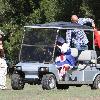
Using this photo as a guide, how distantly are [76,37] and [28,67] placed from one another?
2179 millimetres

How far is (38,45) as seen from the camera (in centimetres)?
2033

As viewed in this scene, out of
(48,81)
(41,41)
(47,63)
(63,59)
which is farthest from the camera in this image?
(41,41)

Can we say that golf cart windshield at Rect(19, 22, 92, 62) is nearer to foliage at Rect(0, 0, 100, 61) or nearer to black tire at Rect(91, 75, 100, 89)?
black tire at Rect(91, 75, 100, 89)

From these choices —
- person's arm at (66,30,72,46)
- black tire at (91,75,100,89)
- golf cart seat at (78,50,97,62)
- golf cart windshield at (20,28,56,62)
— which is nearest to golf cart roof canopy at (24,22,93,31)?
golf cart windshield at (20,28,56,62)

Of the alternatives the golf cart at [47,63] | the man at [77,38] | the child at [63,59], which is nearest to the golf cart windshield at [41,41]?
the golf cart at [47,63]

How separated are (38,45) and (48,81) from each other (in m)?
1.34

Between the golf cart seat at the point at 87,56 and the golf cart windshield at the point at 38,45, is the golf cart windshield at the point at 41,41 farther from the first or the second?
the golf cart seat at the point at 87,56

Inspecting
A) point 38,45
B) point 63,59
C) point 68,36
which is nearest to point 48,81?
point 63,59

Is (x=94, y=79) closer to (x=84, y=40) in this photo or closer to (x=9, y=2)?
(x=84, y=40)

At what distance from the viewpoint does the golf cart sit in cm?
1980

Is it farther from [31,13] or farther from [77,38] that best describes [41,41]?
[31,13]

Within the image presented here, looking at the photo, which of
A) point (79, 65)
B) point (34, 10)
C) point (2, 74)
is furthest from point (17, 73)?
point (34, 10)

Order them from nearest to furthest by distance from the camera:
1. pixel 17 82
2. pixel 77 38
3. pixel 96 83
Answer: pixel 17 82 → pixel 96 83 → pixel 77 38

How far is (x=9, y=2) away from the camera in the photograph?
4506 centimetres
